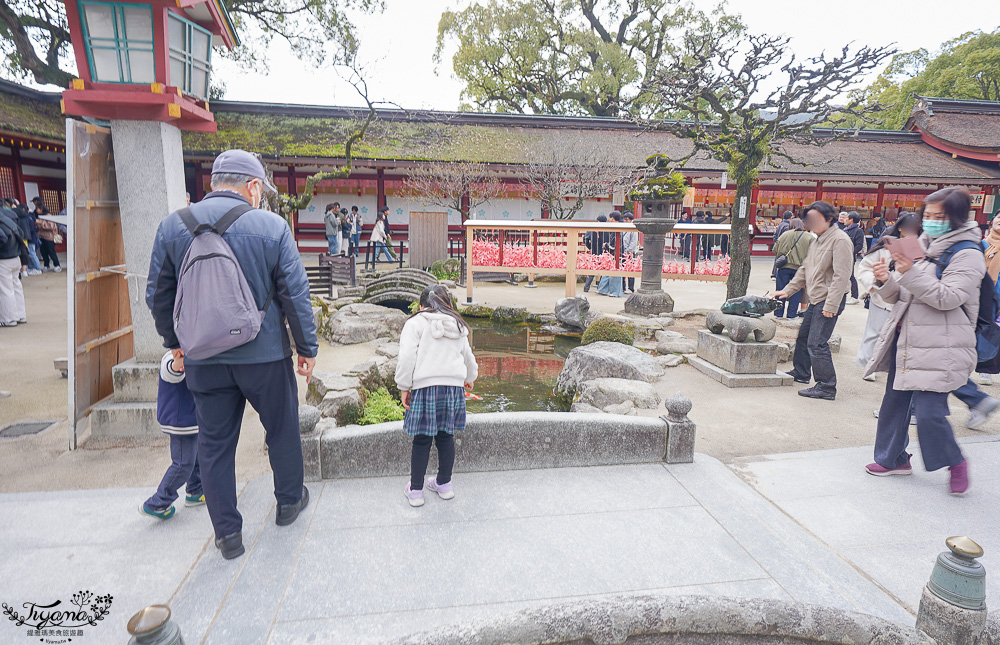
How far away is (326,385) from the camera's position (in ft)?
16.4

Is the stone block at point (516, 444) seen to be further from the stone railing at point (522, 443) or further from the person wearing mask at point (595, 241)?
the person wearing mask at point (595, 241)

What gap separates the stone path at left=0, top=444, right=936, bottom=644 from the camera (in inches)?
87.6

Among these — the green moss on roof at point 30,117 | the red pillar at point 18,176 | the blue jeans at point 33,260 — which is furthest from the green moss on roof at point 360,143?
the blue jeans at point 33,260

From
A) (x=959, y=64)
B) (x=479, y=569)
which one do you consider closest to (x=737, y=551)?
(x=479, y=569)

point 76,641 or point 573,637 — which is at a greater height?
point 573,637

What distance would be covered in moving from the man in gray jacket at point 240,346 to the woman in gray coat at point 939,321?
324 centimetres

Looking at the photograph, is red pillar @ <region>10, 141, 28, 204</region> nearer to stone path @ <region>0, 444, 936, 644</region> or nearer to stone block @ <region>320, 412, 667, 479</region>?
stone path @ <region>0, 444, 936, 644</region>

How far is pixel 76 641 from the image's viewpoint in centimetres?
204

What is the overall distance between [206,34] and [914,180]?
2194 centimetres

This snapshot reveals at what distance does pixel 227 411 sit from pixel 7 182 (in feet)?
53.7

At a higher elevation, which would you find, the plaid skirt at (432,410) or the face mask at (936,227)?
the face mask at (936,227)

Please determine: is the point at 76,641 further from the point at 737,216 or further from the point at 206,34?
the point at 737,216

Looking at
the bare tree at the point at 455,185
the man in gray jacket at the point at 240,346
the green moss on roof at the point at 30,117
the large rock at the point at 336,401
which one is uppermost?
the green moss on roof at the point at 30,117

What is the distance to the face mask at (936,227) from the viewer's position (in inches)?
125
